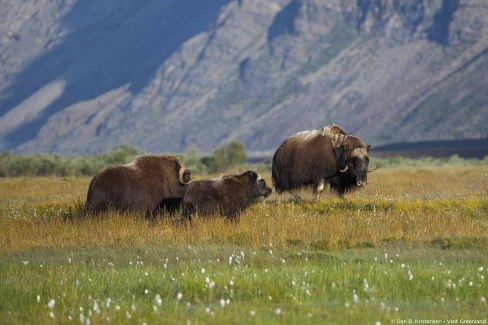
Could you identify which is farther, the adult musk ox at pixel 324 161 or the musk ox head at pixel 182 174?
the adult musk ox at pixel 324 161

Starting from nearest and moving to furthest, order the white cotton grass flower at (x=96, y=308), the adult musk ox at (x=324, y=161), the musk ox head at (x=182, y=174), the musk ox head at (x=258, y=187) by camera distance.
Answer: the white cotton grass flower at (x=96, y=308) < the musk ox head at (x=182, y=174) < the musk ox head at (x=258, y=187) < the adult musk ox at (x=324, y=161)

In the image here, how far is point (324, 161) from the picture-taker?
86.8 feet

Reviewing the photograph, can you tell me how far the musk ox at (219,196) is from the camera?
74.4 feet

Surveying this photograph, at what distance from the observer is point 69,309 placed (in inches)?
541

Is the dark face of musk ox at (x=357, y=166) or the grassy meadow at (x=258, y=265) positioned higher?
the dark face of musk ox at (x=357, y=166)

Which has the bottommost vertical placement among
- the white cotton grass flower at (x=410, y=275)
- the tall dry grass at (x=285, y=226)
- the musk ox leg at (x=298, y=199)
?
the white cotton grass flower at (x=410, y=275)

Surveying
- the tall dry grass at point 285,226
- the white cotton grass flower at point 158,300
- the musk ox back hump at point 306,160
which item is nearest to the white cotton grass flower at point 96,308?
the white cotton grass flower at point 158,300

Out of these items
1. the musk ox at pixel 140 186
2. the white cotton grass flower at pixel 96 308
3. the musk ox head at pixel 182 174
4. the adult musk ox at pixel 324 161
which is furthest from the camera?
the adult musk ox at pixel 324 161

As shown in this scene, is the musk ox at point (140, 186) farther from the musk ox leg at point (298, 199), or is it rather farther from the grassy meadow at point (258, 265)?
the musk ox leg at point (298, 199)

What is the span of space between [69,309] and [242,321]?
8.05 ft

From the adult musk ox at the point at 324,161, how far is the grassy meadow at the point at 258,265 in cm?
72

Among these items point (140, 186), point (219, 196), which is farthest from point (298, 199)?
point (140, 186)

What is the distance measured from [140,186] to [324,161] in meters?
5.53

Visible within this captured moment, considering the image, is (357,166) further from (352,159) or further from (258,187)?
(258,187)
